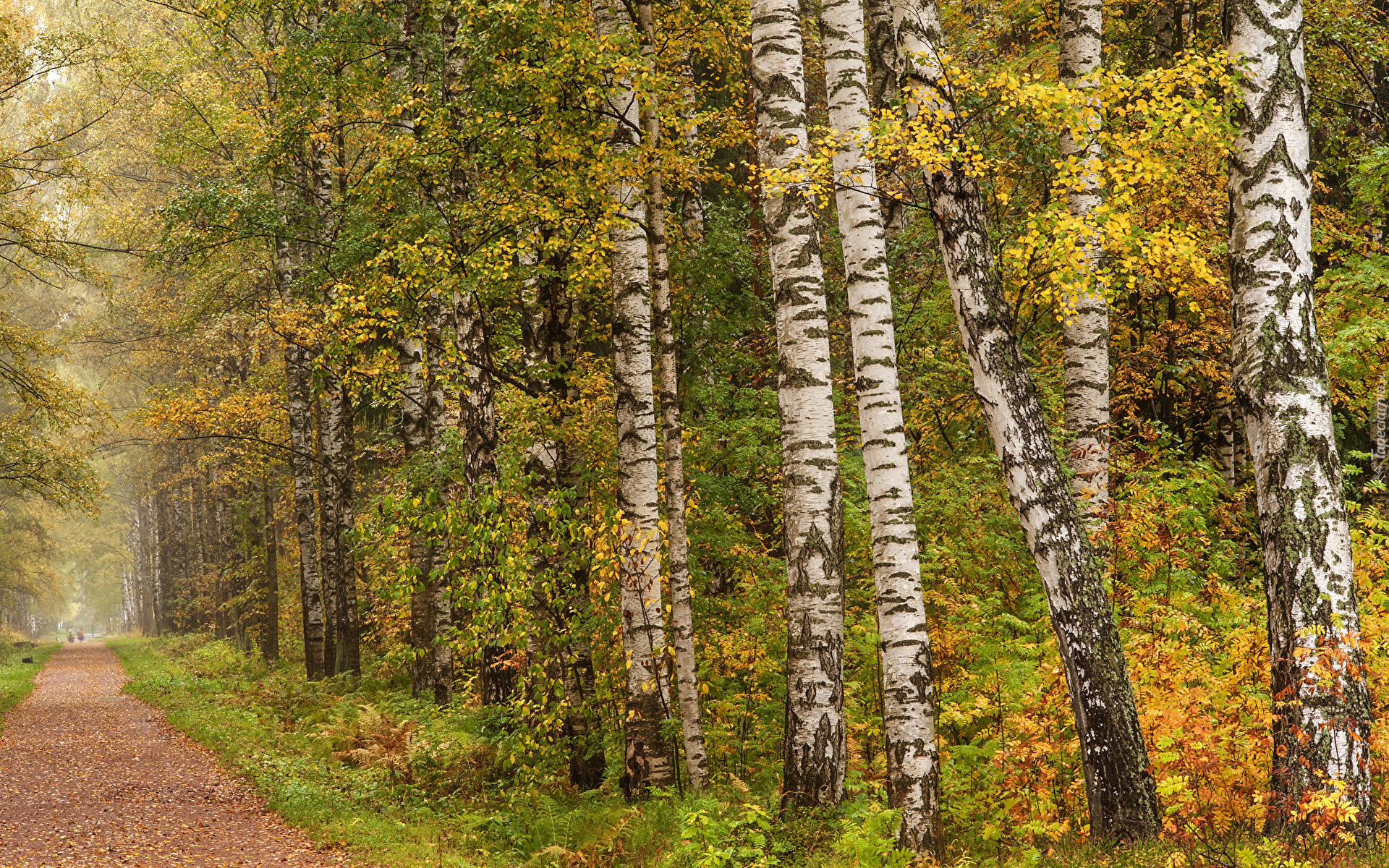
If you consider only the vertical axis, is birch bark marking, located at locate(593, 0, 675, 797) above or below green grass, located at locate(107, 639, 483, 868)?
above

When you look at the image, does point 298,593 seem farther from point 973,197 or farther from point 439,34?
point 973,197

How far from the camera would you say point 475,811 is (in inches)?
356

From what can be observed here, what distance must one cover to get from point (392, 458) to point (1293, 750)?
635 inches

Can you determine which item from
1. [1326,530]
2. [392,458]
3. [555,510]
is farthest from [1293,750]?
[392,458]

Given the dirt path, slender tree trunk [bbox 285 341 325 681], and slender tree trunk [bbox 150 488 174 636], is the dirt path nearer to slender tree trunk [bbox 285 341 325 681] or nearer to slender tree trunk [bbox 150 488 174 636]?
slender tree trunk [bbox 285 341 325 681]

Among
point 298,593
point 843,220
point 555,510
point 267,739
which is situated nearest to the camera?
point 843,220

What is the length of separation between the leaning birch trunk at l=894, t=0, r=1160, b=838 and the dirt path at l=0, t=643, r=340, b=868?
20.8ft

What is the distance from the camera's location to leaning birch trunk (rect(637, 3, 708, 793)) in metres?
7.92

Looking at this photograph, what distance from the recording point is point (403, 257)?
8531 millimetres

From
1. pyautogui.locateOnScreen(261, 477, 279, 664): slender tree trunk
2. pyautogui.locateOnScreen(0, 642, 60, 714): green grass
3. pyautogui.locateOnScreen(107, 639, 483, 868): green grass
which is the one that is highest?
pyautogui.locateOnScreen(261, 477, 279, 664): slender tree trunk

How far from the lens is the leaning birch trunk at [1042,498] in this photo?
5551 millimetres

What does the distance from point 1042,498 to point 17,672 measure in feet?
96.2

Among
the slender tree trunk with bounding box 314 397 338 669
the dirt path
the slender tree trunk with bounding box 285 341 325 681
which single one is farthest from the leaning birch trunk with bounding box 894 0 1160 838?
the slender tree trunk with bounding box 285 341 325 681

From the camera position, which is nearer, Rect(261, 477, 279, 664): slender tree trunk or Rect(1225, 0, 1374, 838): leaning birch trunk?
Rect(1225, 0, 1374, 838): leaning birch trunk
